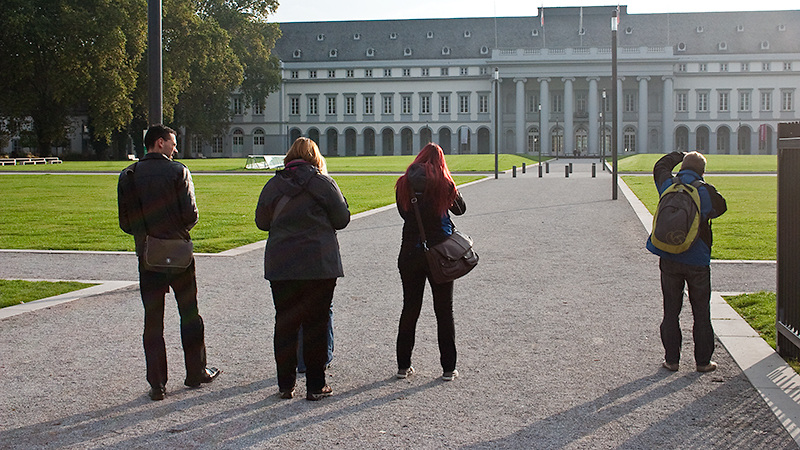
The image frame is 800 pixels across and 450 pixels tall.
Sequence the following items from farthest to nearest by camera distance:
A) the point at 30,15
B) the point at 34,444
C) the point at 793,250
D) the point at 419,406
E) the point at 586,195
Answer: the point at 30,15 < the point at 586,195 < the point at 793,250 < the point at 419,406 < the point at 34,444

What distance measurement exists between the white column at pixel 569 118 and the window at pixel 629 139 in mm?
5923

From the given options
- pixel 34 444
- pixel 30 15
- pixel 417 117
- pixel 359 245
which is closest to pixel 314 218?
pixel 34 444

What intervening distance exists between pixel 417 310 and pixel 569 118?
97.0 m

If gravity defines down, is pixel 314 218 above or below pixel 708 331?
above


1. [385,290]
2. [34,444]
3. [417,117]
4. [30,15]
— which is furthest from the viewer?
[417,117]

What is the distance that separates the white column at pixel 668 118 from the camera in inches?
3910

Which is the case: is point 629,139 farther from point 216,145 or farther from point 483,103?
point 216,145

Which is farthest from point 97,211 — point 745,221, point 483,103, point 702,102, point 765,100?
point 765,100

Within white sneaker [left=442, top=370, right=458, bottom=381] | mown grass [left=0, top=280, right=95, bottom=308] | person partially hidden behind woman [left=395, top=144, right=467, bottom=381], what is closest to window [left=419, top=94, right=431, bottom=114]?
mown grass [left=0, top=280, right=95, bottom=308]

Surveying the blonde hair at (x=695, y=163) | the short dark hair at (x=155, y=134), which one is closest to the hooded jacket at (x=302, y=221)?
the short dark hair at (x=155, y=134)

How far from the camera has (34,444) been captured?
4.79m

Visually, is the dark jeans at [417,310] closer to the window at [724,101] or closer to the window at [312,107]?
the window at [724,101]

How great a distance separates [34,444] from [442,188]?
9.46 feet

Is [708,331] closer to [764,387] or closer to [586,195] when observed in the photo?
[764,387]
